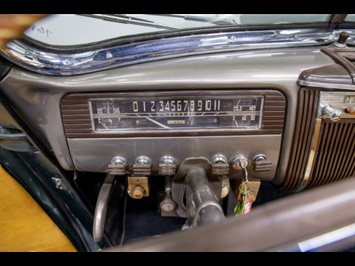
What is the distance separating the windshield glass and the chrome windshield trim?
0.04 meters

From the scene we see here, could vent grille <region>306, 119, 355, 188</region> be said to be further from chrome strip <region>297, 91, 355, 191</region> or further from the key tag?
the key tag

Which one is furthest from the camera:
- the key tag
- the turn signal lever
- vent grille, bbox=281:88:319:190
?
the key tag

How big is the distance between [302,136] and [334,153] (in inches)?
4.3

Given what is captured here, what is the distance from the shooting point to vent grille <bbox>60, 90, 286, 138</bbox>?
63cm

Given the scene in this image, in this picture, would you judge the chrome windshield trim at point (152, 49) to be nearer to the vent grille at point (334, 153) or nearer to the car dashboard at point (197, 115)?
the car dashboard at point (197, 115)

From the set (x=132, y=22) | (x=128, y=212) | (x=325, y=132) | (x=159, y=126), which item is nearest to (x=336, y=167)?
(x=325, y=132)

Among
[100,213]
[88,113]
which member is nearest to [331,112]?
[88,113]

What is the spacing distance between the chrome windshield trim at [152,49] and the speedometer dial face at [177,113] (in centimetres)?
8

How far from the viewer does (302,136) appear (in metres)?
0.68

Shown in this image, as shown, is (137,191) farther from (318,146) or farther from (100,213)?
(318,146)

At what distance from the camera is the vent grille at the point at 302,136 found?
64cm

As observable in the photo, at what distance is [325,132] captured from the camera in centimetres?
69

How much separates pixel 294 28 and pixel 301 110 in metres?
0.21

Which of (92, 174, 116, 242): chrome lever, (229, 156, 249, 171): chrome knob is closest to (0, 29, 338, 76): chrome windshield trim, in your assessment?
(229, 156, 249, 171): chrome knob
